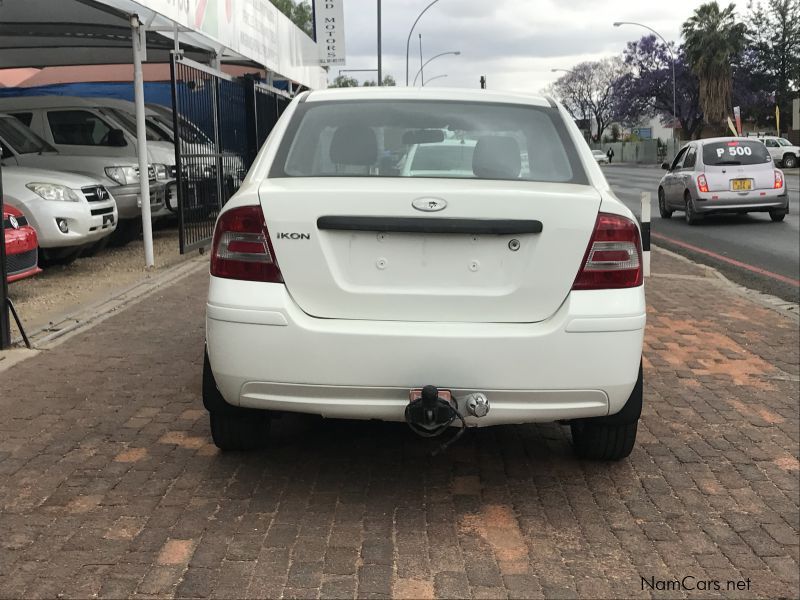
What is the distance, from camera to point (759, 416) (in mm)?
5328

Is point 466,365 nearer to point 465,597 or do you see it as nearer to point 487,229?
point 487,229

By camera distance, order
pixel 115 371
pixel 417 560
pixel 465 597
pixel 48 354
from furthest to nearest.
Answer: pixel 48 354 → pixel 115 371 → pixel 417 560 → pixel 465 597

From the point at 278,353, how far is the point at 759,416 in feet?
9.84

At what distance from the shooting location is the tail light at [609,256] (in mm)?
3676

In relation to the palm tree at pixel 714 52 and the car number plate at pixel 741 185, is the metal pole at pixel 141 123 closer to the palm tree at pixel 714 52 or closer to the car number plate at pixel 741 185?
the car number plate at pixel 741 185

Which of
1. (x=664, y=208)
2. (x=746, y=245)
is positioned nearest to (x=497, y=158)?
(x=746, y=245)

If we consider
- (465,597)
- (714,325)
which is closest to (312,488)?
A: (465,597)

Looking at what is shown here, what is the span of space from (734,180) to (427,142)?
45.9ft

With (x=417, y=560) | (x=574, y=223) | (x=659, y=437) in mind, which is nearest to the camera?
(x=417, y=560)

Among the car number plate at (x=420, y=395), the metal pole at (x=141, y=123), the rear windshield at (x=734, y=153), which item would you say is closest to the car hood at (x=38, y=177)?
the metal pole at (x=141, y=123)

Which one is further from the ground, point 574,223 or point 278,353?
point 574,223

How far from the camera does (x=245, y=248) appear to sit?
372 centimetres

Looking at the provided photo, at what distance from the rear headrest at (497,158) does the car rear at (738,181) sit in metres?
13.8

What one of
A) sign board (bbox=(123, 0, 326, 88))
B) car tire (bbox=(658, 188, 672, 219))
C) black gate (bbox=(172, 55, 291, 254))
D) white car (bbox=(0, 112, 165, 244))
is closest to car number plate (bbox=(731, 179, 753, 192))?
car tire (bbox=(658, 188, 672, 219))
